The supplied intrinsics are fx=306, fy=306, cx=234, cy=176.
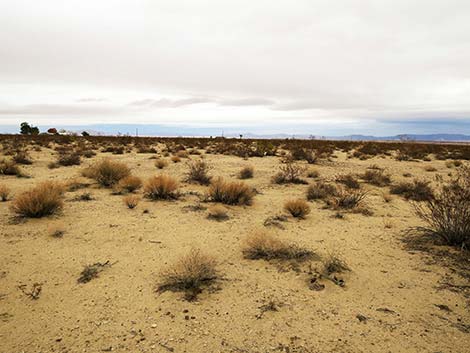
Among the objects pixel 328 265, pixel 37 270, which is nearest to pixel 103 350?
pixel 37 270

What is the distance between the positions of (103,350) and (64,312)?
973 millimetres

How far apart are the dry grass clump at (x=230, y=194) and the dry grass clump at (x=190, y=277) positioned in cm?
417

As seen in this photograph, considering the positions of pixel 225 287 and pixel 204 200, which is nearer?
pixel 225 287

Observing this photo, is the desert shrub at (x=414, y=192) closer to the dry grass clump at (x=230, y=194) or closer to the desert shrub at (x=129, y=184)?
the dry grass clump at (x=230, y=194)

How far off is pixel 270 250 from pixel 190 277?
1.66 metres

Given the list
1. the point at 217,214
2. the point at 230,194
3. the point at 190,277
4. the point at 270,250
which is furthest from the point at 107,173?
the point at 190,277

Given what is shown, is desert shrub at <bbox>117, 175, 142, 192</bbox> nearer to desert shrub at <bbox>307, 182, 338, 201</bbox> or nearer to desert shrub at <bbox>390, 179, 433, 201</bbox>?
desert shrub at <bbox>307, 182, 338, 201</bbox>

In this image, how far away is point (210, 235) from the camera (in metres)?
6.46

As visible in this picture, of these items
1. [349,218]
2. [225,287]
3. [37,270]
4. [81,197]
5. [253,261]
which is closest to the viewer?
[225,287]

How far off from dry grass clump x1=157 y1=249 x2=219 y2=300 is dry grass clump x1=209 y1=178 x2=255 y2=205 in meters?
4.17

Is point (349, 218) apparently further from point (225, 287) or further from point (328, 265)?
point (225, 287)

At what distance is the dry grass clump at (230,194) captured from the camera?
29.3 ft

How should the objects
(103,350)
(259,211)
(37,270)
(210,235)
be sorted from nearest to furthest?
(103,350) < (37,270) < (210,235) < (259,211)

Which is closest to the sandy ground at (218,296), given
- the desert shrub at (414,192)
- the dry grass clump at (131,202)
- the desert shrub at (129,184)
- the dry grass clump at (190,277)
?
the dry grass clump at (190,277)
